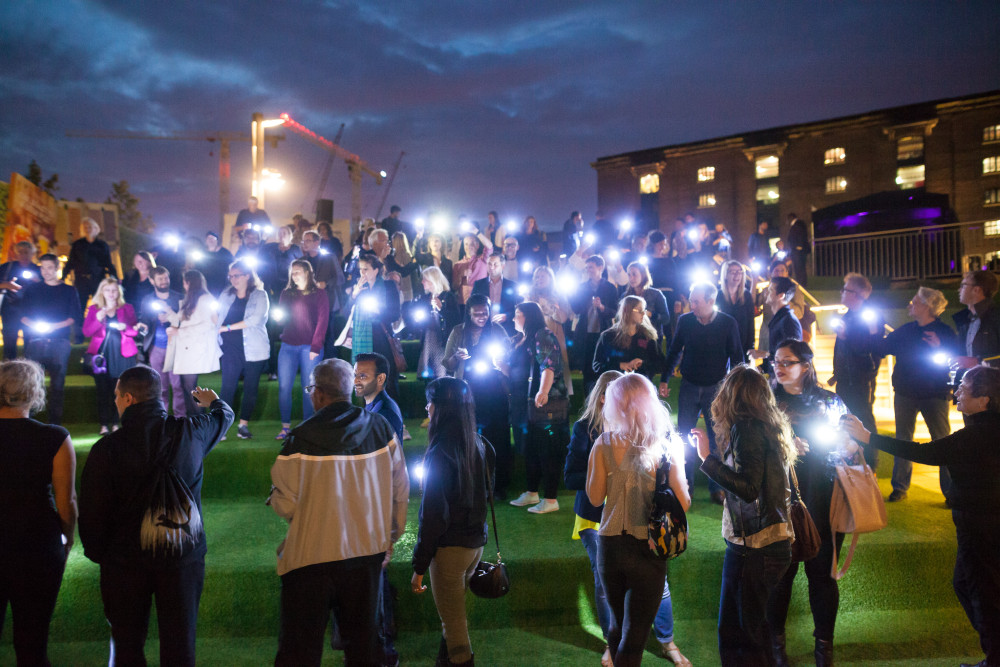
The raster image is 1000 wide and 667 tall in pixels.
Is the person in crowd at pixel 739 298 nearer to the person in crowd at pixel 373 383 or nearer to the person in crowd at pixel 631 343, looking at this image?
the person in crowd at pixel 631 343

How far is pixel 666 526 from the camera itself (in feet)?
8.75

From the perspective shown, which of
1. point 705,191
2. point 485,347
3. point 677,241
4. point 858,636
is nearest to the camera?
point 858,636

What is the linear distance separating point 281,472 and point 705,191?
3592cm

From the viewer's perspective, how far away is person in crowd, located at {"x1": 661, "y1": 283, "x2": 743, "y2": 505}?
4.81 meters

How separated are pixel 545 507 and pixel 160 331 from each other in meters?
4.28

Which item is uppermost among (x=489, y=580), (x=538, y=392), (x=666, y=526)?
(x=538, y=392)

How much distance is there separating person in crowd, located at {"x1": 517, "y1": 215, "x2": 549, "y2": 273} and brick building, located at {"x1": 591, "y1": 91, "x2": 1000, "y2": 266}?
70.9ft

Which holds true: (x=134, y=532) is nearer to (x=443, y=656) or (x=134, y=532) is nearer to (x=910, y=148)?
(x=443, y=656)

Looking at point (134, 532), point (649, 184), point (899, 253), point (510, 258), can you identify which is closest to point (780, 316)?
point (510, 258)

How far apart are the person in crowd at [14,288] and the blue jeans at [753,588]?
665 centimetres

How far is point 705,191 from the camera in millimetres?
34594

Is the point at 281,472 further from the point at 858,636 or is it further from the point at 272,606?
the point at 858,636

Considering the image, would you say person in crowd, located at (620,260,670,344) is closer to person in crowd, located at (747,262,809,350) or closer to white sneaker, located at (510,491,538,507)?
person in crowd, located at (747,262,809,350)

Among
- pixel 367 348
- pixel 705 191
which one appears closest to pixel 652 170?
pixel 705 191
